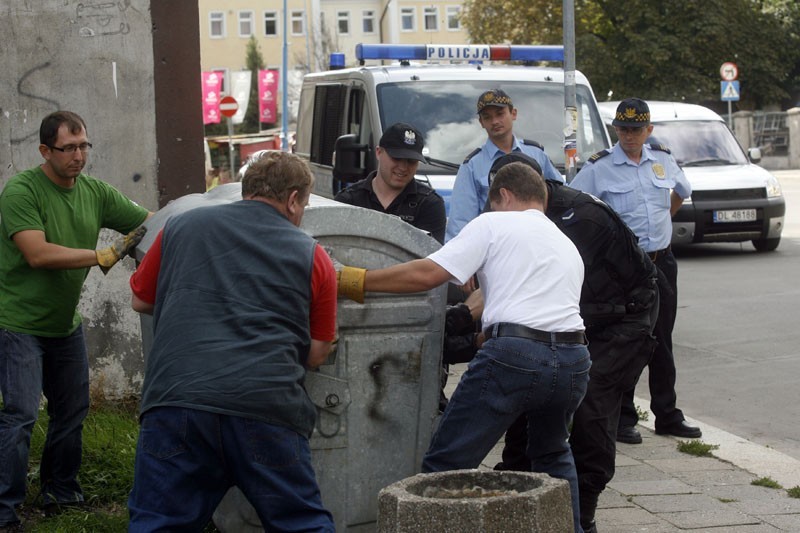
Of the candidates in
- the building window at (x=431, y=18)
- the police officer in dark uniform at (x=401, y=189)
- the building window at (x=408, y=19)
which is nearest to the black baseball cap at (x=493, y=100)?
the police officer in dark uniform at (x=401, y=189)

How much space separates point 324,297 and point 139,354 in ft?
12.5

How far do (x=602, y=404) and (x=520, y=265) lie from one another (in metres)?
1.09

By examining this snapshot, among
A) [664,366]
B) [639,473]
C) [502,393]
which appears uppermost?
[502,393]

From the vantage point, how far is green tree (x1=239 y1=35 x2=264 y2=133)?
249 ft

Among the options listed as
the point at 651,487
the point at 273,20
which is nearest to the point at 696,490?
the point at 651,487

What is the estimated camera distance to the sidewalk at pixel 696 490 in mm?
Answer: 5453

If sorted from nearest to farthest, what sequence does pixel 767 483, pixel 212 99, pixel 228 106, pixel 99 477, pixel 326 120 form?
pixel 99 477, pixel 767 483, pixel 326 120, pixel 228 106, pixel 212 99

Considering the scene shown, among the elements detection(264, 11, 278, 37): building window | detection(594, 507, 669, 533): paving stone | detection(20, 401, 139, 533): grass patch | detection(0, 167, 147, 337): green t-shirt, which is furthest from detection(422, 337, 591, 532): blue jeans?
detection(264, 11, 278, 37): building window

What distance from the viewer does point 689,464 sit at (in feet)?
21.5

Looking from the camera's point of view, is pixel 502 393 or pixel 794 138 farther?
pixel 794 138

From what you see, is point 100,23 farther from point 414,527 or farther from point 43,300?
point 414,527

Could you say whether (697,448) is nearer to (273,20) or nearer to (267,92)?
(267,92)

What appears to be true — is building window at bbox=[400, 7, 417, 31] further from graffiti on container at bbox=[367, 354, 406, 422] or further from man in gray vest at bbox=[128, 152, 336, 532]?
man in gray vest at bbox=[128, 152, 336, 532]

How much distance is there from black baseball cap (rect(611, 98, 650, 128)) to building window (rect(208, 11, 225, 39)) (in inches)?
3041
